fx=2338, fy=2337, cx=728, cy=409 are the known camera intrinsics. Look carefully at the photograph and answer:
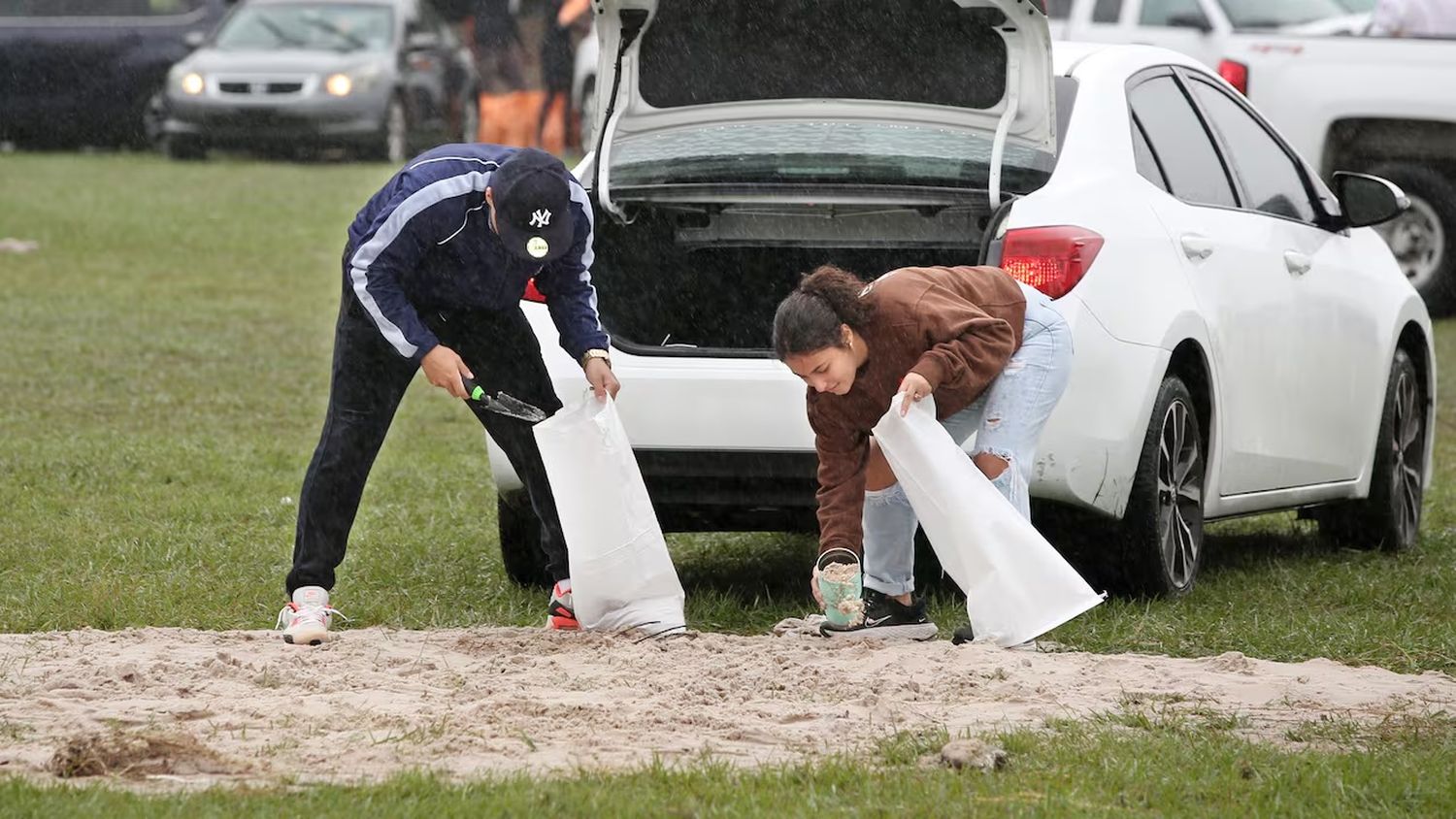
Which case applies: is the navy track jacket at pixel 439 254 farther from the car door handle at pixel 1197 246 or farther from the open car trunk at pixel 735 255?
the car door handle at pixel 1197 246

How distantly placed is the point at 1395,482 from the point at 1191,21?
7.80 meters

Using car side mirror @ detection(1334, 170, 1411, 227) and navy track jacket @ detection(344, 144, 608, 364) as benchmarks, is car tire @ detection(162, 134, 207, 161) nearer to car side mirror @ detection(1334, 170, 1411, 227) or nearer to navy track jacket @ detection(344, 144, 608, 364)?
car side mirror @ detection(1334, 170, 1411, 227)

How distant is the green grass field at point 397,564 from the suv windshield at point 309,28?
5.90 meters

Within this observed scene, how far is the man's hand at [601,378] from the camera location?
628 cm

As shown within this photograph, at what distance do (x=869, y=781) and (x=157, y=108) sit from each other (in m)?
19.7

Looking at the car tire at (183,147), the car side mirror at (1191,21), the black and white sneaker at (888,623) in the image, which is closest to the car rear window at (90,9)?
the car tire at (183,147)

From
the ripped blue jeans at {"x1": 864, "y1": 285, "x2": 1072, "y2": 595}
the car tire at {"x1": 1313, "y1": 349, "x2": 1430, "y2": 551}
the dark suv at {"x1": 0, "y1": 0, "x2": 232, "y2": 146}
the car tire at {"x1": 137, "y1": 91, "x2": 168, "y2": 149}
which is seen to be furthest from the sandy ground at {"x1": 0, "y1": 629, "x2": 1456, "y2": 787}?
the dark suv at {"x1": 0, "y1": 0, "x2": 232, "y2": 146}

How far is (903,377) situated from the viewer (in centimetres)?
591

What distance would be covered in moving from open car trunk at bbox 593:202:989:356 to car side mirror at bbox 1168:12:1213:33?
28.2ft

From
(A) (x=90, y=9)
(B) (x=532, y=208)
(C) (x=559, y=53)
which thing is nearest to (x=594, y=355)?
(B) (x=532, y=208)

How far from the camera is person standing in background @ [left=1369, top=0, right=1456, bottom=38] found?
14.5 metres

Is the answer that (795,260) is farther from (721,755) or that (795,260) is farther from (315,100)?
(315,100)

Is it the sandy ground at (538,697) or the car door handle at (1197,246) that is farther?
the car door handle at (1197,246)

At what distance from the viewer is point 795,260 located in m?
7.57
